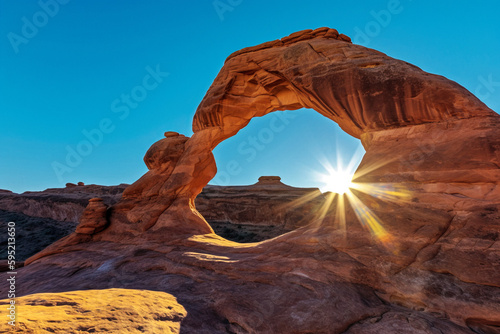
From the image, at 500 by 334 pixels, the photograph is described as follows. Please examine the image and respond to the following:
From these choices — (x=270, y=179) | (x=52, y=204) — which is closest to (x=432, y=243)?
(x=52, y=204)

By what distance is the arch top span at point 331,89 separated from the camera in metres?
6.81

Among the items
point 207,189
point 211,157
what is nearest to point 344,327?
point 211,157

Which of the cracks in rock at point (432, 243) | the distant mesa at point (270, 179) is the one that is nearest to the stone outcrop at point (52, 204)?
the distant mesa at point (270, 179)

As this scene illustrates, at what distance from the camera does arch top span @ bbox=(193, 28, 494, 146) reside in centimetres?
681

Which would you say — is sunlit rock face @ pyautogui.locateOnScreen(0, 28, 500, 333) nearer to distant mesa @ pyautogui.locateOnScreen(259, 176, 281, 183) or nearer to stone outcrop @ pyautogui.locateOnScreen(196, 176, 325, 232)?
stone outcrop @ pyautogui.locateOnScreen(196, 176, 325, 232)

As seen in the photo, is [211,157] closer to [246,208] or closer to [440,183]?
[440,183]

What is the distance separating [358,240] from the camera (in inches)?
209

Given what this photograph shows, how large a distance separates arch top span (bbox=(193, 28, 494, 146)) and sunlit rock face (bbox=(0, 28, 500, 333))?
0.04 meters

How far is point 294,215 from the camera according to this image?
24344 mm

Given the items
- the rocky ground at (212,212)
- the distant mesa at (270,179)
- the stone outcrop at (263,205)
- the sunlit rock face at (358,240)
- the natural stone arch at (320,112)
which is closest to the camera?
the sunlit rock face at (358,240)

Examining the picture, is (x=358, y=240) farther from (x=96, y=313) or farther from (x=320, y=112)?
(x=320, y=112)

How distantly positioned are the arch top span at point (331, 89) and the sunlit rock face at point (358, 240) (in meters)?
0.04

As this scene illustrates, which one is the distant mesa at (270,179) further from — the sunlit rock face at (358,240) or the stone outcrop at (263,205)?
the sunlit rock face at (358,240)

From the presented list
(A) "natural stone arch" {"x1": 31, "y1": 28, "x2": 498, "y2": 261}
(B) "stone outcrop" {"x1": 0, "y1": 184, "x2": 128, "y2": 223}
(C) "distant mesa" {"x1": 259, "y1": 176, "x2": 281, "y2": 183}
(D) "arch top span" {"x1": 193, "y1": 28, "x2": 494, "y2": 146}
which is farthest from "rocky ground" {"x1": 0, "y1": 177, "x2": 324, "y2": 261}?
(D) "arch top span" {"x1": 193, "y1": 28, "x2": 494, "y2": 146}
